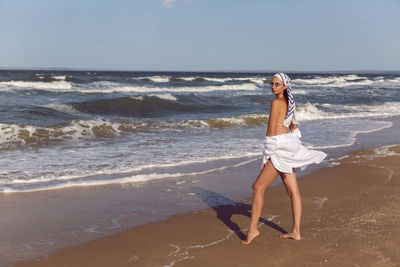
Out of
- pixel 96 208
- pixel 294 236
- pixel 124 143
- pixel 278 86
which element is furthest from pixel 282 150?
pixel 124 143

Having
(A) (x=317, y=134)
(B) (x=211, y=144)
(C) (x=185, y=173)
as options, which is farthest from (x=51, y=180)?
(A) (x=317, y=134)

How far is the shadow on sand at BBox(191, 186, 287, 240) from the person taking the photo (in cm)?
470

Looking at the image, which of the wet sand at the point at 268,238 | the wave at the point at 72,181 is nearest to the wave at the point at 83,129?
the wave at the point at 72,181

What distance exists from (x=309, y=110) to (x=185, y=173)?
1366 centimetres

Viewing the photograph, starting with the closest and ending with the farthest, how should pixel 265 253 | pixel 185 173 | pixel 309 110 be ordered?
pixel 265 253
pixel 185 173
pixel 309 110

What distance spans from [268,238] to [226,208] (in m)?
1.12

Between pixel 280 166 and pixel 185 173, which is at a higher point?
pixel 280 166

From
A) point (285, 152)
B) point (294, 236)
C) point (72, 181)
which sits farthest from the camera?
point (72, 181)

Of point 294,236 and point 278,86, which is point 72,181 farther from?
point 278,86

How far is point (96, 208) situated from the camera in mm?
5297

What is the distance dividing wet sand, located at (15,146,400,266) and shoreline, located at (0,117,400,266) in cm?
13

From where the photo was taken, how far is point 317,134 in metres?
12.5

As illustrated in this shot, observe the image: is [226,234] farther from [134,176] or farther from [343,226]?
[134,176]

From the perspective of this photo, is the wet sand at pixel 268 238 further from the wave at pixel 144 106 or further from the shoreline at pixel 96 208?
the wave at pixel 144 106
